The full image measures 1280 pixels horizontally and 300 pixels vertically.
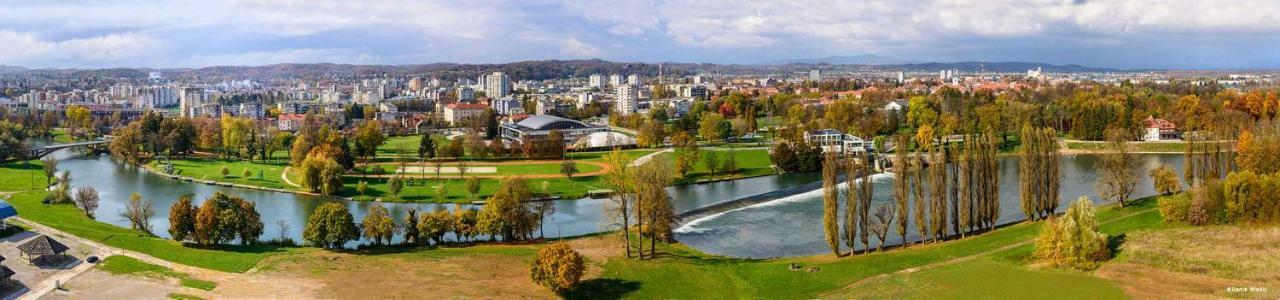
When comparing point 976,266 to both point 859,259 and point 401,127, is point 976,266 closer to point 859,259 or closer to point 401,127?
point 859,259

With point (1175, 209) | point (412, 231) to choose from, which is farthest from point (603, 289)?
point (1175, 209)

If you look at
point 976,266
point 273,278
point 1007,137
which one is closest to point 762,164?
point 1007,137

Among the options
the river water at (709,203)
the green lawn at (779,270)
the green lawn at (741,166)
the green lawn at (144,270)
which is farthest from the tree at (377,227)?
the green lawn at (741,166)

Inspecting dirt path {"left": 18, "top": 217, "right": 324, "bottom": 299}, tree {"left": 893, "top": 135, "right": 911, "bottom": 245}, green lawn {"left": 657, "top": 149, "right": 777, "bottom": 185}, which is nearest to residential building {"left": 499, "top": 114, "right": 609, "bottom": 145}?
green lawn {"left": 657, "top": 149, "right": 777, "bottom": 185}

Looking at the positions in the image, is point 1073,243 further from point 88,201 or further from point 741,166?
point 88,201

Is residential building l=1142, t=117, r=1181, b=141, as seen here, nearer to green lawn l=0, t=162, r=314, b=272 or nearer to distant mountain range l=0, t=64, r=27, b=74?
green lawn l=0, t=162, r=314, b=272
